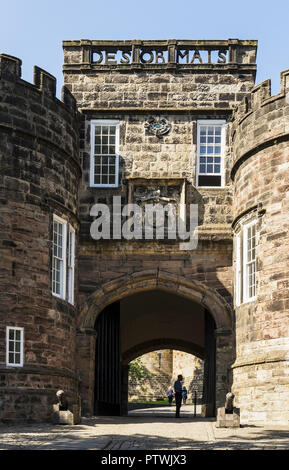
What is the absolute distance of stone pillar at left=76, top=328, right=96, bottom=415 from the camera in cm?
2053

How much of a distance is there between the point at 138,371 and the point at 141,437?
34.4 meters

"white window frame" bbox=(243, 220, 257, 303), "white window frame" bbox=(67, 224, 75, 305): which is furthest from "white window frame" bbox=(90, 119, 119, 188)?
"white window frame" bbox=(243, 220, 257, 303)

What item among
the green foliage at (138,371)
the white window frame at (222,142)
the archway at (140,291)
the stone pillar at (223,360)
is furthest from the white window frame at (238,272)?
the green foliage at (138,371)

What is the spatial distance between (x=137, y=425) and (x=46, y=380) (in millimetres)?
2105

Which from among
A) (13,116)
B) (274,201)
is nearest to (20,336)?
(13,116)

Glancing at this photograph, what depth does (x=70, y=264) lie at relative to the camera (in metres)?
20.6

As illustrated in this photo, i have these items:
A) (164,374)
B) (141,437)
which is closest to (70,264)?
(141,437)

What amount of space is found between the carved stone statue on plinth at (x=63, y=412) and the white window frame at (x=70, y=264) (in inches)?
122

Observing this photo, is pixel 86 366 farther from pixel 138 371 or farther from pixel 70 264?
pixel 138 371

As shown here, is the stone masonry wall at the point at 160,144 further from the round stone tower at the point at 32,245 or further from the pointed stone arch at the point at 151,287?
the round stone tower at the point at 32,245

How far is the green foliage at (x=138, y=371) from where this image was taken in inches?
1918

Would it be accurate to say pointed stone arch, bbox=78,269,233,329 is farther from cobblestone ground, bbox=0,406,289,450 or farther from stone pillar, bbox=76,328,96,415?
cobblestone ground, bbox=0,406,289,450

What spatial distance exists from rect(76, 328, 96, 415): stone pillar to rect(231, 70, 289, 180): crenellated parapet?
529 centimetres

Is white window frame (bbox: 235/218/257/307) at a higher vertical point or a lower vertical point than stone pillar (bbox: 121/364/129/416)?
higher
